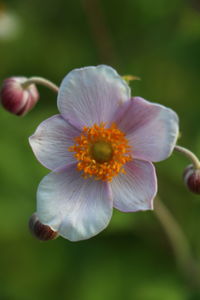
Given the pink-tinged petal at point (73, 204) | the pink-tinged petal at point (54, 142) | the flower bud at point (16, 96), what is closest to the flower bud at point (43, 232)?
the pink-tinged petal at point (73, 204)

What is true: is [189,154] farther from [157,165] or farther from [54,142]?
[157,165]

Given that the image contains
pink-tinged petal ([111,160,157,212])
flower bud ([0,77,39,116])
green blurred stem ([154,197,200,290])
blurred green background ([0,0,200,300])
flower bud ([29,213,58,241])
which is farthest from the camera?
blurred green background ([0,0,200,300])

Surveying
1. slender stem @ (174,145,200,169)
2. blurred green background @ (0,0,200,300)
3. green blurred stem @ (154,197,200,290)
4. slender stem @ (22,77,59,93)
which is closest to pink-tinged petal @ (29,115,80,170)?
slender stem @ (22,77,59,93)

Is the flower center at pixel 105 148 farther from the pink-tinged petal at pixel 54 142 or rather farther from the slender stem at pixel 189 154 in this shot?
the slender stem at pixel 189 154

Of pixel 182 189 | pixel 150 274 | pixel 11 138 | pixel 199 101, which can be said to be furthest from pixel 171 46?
pixel 150 274

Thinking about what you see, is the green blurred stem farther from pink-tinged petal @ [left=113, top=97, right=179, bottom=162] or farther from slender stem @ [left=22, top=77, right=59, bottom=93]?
slender stem @ [left=22, top=77, right=59, bottom=93]

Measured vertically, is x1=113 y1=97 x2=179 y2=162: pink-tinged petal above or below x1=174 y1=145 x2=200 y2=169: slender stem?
above

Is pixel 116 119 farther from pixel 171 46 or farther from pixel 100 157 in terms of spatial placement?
pixel 171 46
